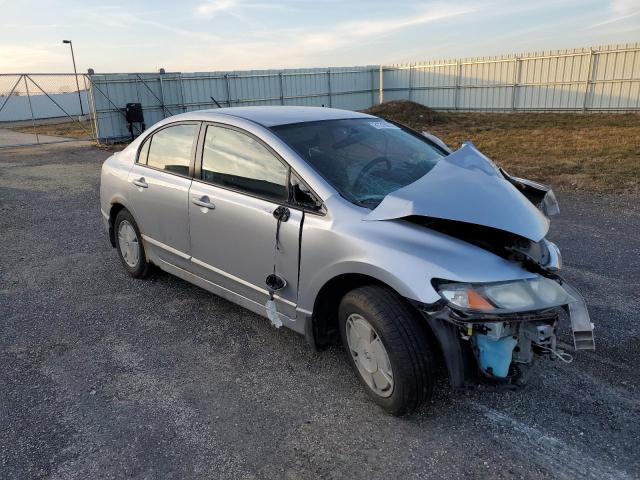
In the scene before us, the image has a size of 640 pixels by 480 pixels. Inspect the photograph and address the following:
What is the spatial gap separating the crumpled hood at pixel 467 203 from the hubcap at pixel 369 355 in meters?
0.62

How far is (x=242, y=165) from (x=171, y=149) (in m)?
1.08

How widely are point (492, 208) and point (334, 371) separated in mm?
1479

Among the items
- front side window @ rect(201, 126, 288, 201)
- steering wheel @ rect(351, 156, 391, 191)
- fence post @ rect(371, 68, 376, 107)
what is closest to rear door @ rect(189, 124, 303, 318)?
front side window @ rect(201, 126, 288, 201)

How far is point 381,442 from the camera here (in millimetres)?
2703

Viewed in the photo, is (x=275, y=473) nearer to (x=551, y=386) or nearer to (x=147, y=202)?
(x=551, y=386)

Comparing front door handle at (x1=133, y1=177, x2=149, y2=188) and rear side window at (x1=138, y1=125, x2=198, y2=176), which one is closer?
rear side window at (x1=138, y1=125, x2=198, y2=176)

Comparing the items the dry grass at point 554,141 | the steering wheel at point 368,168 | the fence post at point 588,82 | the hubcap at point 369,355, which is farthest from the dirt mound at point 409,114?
the hubcap at point 369,355

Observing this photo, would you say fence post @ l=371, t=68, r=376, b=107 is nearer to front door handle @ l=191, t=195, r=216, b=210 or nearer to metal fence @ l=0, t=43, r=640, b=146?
metal fence @ l=0, t=43, r=640, b=146

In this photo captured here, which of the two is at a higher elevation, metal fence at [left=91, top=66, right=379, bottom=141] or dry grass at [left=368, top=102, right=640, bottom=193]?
metal fence at [left=91, top=66, right=379, bottom=141]

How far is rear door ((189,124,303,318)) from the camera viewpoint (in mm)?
3295

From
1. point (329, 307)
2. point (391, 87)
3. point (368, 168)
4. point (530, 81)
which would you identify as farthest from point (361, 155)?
point (391, 87)

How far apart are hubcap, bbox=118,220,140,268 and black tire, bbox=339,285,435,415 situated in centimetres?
290

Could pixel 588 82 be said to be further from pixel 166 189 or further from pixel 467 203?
pixel 467 203

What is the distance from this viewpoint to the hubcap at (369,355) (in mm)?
2818
